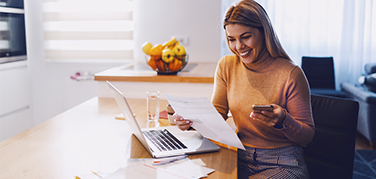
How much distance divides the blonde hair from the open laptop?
458mm

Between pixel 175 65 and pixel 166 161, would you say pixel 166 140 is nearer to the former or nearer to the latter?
pixel 166 161

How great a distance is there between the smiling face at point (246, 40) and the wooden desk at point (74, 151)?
1.34ft

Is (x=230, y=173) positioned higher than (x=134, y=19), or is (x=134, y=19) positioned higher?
(x=134, y=19)

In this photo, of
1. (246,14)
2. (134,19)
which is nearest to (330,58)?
(134,19)

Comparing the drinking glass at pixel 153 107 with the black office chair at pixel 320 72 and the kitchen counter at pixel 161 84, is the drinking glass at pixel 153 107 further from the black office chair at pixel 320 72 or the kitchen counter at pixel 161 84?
the black office chair at pixel 320 72

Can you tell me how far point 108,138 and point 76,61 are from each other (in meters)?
2.27

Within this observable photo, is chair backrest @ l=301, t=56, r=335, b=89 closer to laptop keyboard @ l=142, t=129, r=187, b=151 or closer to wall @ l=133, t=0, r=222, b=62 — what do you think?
wall @ l=133, t=0, r=222, b=62

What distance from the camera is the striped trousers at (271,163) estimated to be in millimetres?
1312

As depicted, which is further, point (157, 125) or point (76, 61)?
point (76, 61)

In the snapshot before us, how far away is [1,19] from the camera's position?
3027 millimetres

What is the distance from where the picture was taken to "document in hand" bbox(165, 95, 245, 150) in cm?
117

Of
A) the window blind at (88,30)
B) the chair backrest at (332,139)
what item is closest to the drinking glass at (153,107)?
the chair backrest at (332,139)

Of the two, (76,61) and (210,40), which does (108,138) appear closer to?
(210,40)

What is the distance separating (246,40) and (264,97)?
239 millimetres
